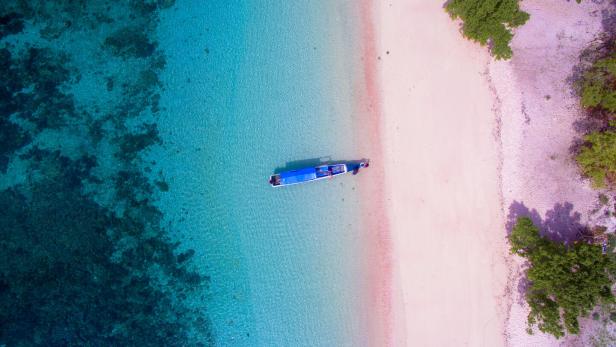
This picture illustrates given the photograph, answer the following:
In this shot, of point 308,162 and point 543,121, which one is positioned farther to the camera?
point 308,162

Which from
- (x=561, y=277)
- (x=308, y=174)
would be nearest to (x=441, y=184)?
(x=561, y=277)

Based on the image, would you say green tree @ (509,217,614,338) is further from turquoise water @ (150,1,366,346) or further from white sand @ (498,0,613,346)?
turquoise water @ (150,1,366,346)

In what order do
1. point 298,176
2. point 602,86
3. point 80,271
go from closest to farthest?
point 602,86 → point 80,271 → point 298,176

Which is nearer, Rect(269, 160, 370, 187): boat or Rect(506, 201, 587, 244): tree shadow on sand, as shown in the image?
Rect(269, 160, 370, 187): boat

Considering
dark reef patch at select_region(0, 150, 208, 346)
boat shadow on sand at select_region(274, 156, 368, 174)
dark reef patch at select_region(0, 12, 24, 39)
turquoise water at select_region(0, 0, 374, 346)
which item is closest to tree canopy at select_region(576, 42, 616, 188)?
boat shadow on sand at select_region(274, 156, 368, 174)

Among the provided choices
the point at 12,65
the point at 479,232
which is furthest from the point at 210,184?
the point at 479,232

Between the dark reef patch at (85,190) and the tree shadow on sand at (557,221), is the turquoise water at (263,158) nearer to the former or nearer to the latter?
the dark reef patch at (85,190)

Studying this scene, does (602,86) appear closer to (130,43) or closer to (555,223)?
(555,223)

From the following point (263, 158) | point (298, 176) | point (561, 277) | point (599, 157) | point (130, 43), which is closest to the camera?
point (561, 277)
